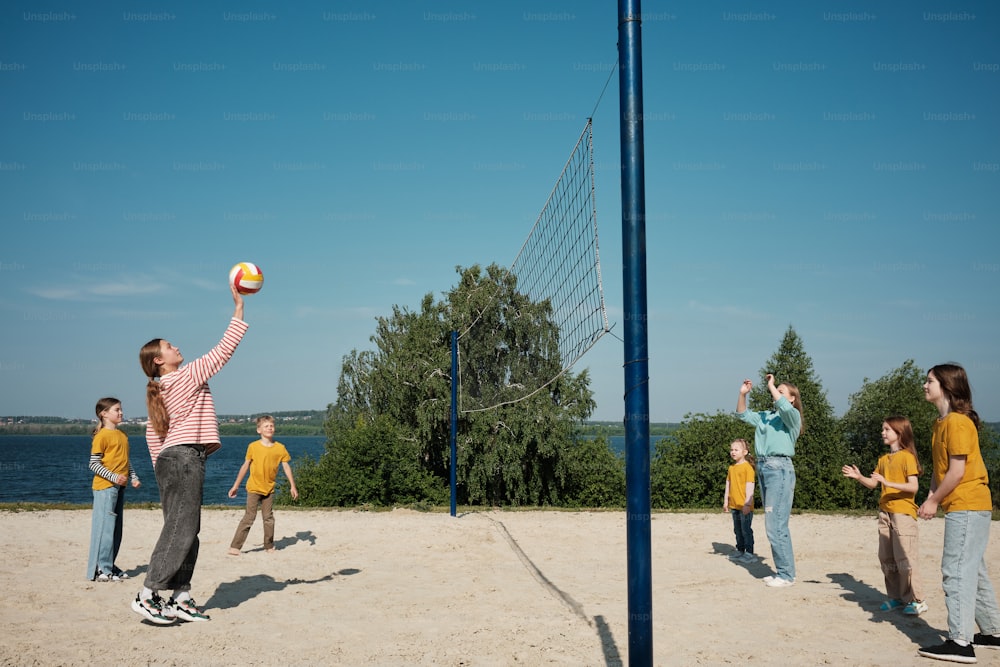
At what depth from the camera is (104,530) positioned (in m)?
5.88

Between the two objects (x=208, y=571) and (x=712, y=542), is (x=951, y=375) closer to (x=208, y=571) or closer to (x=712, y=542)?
(x=712, y=542)

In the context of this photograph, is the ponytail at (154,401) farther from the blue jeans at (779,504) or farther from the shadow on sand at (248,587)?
the blue jeans at (779,504)

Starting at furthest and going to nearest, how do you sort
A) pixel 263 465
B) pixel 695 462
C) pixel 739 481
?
pixel 695 462 < pixel 263 465 < pixel 739 481

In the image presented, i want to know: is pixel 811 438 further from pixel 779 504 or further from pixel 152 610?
pixel 152 610

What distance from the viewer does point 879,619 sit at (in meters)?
4.93

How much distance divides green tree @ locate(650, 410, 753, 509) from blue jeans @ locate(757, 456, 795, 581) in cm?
963

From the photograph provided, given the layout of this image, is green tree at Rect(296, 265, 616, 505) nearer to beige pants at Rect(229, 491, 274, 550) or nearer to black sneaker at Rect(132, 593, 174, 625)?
beige pants at Rect(229, 491, 274, 550)

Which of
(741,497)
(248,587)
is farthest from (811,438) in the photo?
(248,587)

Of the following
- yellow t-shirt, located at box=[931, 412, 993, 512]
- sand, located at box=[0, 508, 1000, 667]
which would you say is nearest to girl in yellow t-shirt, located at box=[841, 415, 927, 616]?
sand, located at box=[0, 508, 1000, 667]

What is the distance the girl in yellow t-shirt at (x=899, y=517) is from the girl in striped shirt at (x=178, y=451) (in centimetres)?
421

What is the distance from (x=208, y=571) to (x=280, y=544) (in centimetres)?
150

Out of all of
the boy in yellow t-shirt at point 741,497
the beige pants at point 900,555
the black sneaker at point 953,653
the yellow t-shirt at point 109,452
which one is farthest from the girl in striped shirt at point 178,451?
the beige pants at point 900,555

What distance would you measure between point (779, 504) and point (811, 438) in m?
20.8

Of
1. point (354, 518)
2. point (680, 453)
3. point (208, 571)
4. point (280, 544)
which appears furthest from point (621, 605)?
point (680, 453)
